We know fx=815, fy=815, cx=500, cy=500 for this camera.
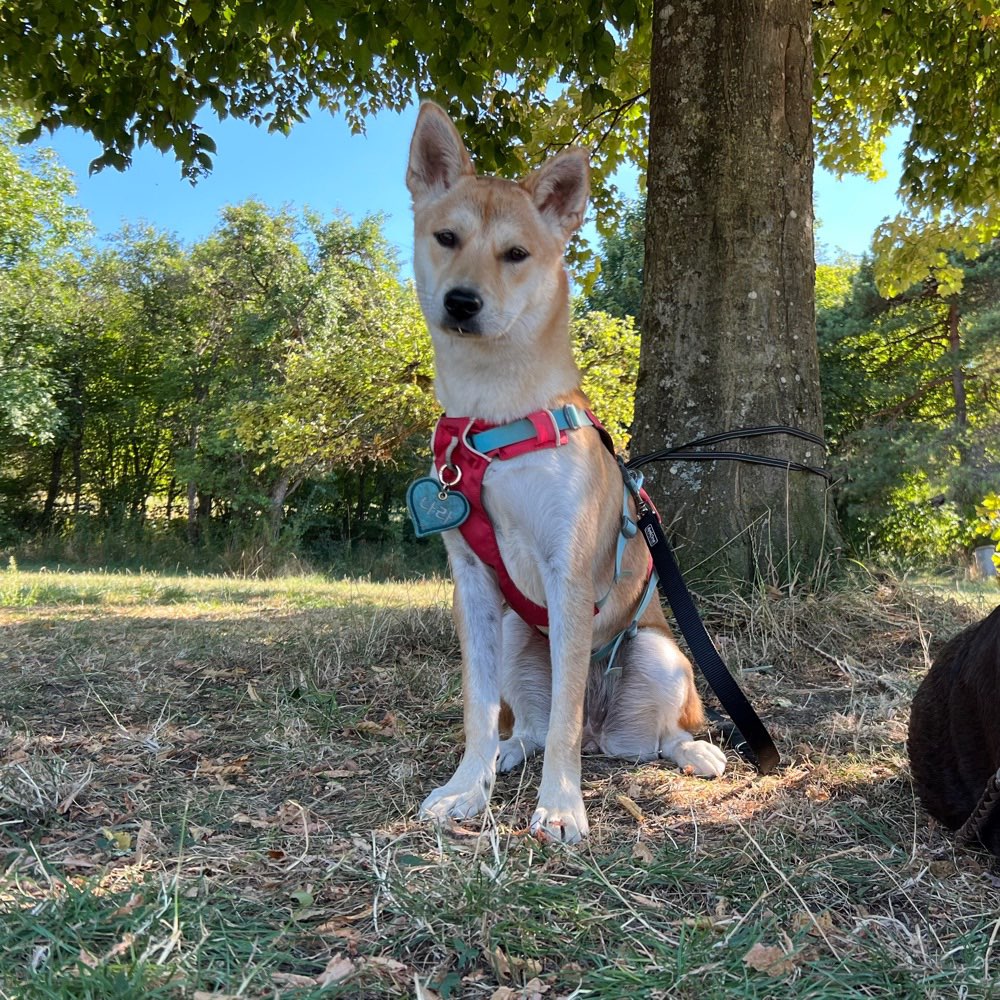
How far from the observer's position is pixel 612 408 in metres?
18.6

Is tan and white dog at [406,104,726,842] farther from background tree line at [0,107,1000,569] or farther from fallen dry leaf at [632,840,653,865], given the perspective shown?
background tree line at [0,107,1000,569]

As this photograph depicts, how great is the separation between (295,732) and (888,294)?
11052 millimetres

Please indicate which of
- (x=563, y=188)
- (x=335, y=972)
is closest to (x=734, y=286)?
(x=563, y=188)

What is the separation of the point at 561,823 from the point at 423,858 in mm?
422

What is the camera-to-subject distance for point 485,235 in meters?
2.68

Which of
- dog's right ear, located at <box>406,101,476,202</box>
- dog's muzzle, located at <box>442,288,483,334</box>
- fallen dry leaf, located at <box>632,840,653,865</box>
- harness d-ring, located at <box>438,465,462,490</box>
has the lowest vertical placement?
fallen dry leaf, located at <box>632,840,653,865</box>

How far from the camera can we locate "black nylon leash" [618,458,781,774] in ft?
8.65

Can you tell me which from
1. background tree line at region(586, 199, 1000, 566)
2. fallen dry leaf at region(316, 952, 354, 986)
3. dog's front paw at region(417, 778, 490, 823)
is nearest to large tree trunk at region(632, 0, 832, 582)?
dog's front paw at region(417, 778, 490, 823)

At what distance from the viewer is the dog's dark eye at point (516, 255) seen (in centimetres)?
269

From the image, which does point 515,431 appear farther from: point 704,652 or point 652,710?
point 652,710

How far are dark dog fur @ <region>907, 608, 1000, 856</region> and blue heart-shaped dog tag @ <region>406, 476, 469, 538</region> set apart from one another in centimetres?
144

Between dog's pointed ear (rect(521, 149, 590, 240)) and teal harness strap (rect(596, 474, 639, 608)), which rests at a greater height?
dog's pointed ear (rect(521, 149, 590, 240))

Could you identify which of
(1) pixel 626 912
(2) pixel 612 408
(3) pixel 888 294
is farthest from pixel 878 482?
(1) pixel 626 912

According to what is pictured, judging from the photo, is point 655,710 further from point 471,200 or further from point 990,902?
point 471,200
